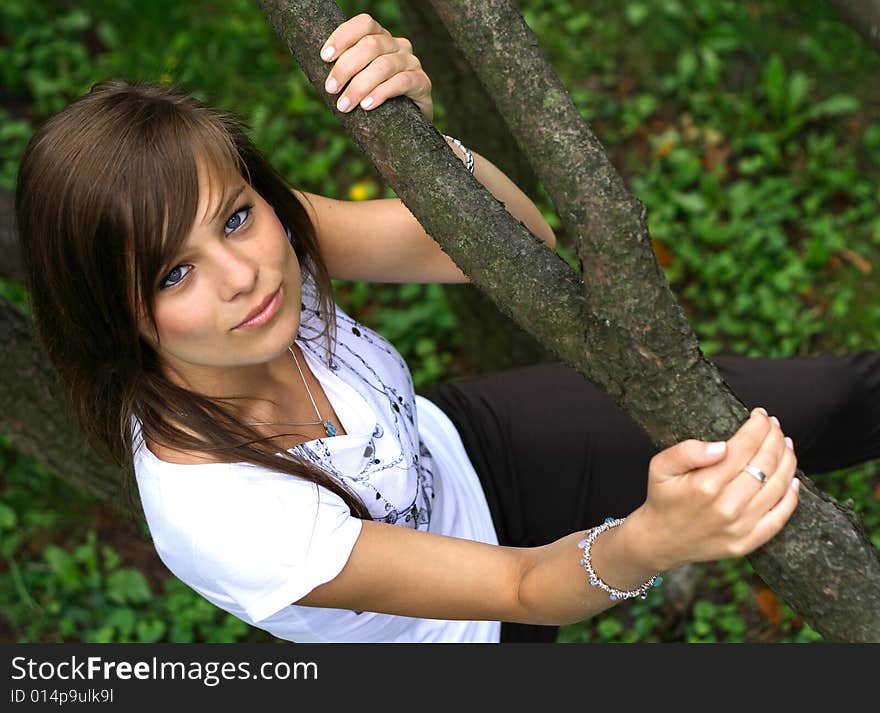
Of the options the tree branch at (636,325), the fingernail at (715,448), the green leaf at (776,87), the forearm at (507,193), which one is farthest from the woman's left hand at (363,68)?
the green leaf at (776,87)

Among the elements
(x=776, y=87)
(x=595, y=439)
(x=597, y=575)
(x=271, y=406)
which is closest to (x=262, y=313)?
(x=271, y=406)

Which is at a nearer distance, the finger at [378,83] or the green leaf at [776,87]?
the finger at [378,83]

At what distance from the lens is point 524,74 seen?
159 centimetres

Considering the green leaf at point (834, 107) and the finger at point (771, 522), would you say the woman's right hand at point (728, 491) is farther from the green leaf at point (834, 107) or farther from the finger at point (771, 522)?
the green leaf at point (834, 107)

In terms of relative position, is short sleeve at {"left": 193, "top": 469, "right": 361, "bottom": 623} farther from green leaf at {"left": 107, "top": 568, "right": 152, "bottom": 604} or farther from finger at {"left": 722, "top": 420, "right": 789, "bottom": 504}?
green leaf at {"left": 107, "top": 568, "right": 152, "bottom": 604}

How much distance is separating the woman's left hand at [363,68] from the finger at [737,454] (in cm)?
81

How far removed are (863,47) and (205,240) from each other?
3.73 meters

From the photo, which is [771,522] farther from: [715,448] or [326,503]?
[326,503]

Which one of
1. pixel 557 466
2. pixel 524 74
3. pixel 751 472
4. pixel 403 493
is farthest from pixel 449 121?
pixel 751 472

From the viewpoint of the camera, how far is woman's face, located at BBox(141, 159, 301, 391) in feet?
5.91

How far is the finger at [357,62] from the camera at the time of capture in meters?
1.78

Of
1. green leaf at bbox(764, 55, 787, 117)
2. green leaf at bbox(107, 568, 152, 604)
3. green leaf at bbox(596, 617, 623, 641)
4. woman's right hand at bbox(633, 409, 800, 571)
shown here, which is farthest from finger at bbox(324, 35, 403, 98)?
green leaf at bbox(764, 55, 787, 117)

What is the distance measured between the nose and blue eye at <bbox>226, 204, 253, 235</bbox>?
85 millimetres

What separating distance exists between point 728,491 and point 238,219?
980mm
